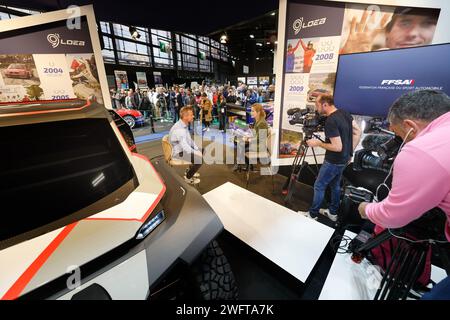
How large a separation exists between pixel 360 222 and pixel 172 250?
2578mm

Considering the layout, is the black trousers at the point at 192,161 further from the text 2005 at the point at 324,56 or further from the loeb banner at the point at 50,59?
the text 2005 at the point at 324,56

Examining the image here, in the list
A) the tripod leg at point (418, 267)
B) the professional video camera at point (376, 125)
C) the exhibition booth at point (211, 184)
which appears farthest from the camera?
the professional video camera at point (376, 125)

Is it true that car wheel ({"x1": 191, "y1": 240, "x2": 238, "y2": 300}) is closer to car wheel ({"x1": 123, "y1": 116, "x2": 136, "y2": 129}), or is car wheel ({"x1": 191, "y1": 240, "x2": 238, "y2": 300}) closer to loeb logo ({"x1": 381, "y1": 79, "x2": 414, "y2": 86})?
loeb logo ({"x1": 381, "y1": 79, "x2": 414, "y2": 86})

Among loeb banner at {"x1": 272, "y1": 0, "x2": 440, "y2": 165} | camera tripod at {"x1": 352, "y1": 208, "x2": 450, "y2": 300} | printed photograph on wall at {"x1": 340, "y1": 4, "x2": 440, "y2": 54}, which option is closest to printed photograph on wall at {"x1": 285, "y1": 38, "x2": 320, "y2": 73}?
loeb banner at {"x1": 272, "y1": 0, "x2": 440, "y2": 165}

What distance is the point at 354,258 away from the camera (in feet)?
5.80

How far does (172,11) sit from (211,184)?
11.4 feet

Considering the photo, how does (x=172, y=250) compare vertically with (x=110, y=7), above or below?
below

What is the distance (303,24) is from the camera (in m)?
3.05

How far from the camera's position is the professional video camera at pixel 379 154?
1.62 m

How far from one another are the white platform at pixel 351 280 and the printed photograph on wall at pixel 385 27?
9.57 feet

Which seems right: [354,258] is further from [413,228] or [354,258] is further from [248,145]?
[248,145]

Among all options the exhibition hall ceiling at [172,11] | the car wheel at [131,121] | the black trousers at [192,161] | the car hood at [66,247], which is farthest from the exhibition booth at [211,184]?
the car wheel at [131,121]
